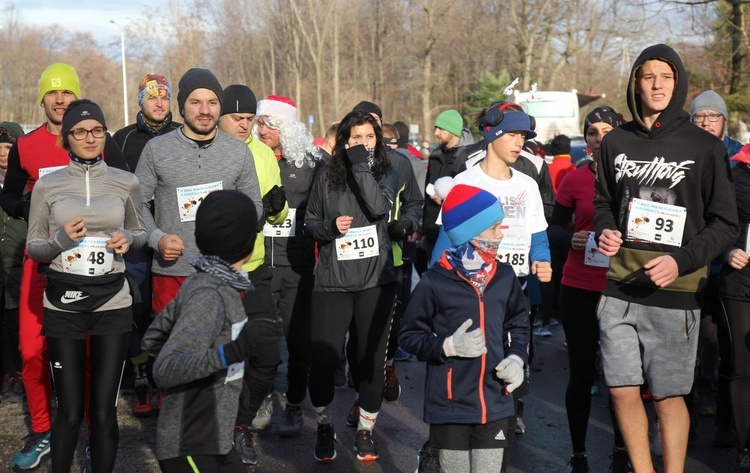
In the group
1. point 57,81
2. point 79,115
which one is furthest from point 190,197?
point 57,81

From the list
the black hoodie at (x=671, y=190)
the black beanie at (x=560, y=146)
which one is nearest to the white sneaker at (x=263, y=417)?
the black hoodie at (x=671, y=190)

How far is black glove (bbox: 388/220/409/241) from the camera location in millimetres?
6184

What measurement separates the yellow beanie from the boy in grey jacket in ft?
9.36

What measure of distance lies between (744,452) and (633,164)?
2182 millimetres

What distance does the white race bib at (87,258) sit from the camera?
4883 mm

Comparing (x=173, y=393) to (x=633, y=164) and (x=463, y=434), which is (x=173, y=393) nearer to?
(x=463, y=434)

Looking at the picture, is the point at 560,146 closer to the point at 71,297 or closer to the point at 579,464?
the point at 579,464

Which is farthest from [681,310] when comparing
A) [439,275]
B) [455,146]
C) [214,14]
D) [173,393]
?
[214,14]

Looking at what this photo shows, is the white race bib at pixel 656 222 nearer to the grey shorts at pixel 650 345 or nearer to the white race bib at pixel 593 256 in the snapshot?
the grey shorts at pixel 650 345

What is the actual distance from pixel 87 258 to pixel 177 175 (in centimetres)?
78

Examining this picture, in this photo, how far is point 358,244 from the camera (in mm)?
5980

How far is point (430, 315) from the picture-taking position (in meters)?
4.19

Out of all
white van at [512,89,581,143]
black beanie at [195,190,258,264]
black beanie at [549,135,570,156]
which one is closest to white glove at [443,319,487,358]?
black beanie at [195,190,258,264]

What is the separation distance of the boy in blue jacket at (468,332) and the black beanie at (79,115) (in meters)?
2.17
